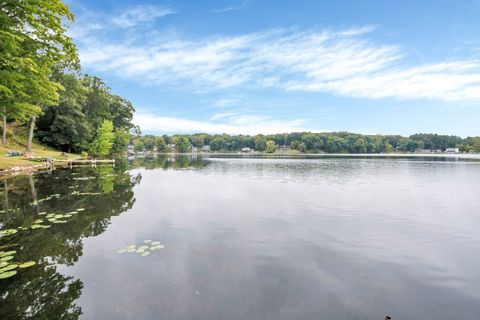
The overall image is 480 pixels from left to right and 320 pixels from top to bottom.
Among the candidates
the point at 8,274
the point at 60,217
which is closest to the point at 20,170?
the point at 60,217

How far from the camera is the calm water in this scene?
5.34m

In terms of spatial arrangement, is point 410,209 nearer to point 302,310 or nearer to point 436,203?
point 436,203

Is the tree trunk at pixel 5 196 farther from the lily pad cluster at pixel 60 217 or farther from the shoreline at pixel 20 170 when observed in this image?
the shoreline at pixel 20 170

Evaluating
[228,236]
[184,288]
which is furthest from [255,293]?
[228,236]

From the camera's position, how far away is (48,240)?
8750mm

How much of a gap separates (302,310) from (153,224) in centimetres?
792

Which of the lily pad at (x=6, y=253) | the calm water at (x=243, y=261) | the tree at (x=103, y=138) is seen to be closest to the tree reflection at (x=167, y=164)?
the tree at (x=103, y=138)

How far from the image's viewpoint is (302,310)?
522 centimetres

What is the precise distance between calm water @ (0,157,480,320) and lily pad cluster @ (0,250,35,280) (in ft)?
0.58

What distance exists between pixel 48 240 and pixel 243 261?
6605 millimetres

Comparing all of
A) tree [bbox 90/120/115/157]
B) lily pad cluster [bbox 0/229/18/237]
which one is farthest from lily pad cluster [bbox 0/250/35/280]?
tree [bbox 90/120/115/157]

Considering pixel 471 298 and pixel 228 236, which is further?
pixel 228 236

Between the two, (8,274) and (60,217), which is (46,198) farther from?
(8,274)

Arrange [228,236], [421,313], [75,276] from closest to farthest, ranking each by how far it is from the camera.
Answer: [421,313], [75,276], [228,236]
